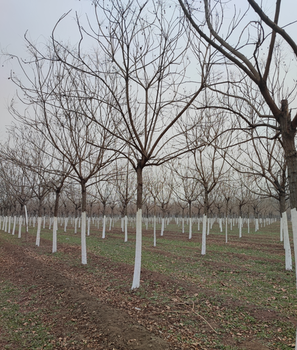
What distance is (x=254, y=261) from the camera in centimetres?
1092

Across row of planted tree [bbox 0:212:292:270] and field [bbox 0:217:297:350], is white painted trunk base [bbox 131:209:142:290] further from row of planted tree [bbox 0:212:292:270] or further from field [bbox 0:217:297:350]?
row of planted tree [bbox 0:212:292:270]

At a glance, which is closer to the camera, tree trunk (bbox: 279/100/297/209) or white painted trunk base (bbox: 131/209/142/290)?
tree trunk (bbox: 279/100/297/209)

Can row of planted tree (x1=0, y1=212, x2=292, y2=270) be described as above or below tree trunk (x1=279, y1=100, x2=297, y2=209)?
below

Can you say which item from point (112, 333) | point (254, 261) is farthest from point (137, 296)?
point (254, 261)

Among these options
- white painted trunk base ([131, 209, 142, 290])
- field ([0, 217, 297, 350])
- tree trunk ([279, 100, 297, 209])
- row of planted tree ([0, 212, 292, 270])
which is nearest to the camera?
tree trunk ([279, 100, 297, 209])

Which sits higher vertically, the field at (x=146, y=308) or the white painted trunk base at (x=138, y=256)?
the white painted trunk base at (x=138, y=256)

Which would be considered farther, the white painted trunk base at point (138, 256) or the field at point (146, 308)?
the white painted trunk base at point (138, 256)

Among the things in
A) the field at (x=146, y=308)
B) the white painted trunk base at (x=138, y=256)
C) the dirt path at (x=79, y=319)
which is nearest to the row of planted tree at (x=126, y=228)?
Result: the field at (x=146, y=308)

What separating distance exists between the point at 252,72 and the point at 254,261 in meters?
9.80

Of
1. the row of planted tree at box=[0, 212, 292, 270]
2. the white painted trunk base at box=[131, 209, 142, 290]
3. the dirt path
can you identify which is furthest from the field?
the row of planted tree at box=[0, 212, 292, 270]

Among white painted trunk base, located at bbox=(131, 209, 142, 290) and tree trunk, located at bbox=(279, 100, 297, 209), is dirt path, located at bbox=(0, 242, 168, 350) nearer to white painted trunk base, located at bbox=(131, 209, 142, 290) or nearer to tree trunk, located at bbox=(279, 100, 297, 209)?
white painted trunk base, located at bbox=(131, 209, 142, 290)

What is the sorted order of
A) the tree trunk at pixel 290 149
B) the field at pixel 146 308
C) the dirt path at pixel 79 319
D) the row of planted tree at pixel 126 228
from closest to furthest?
the tree trunk at pixel 290 149
the dirt path at pixel 79 319
the field at pixel 146 308
the row of planted tree at pixel 126 228

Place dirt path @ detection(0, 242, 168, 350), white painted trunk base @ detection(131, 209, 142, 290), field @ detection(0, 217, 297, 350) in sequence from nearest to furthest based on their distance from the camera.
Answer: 1. dirt path @ detection(0, 242, 168, 350)
2. field @ detection(0, 217, 297, 350)
3. white painted trunk base @ detection(131, 209, 142, 290)

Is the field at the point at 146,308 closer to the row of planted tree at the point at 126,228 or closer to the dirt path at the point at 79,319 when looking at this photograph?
the dirt path at the point at 79,319
